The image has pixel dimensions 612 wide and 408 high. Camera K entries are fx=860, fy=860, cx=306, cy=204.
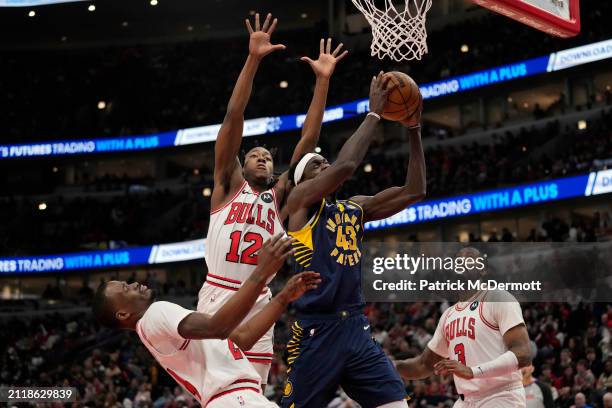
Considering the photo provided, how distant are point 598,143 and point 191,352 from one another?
73.2 feet

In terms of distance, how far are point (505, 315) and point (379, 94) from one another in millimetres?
2047

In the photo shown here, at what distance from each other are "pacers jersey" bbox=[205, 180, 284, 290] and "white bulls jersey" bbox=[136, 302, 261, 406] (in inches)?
48.7

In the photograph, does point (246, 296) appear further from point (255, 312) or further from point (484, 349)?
point (484, 349)

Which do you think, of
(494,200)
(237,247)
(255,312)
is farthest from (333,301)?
(494,200)

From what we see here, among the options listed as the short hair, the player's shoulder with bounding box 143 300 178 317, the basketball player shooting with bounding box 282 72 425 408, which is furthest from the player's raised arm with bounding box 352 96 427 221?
the short hair

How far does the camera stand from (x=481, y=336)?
21.7 feet

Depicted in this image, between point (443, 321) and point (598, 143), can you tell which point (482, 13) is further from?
point (443, 321)

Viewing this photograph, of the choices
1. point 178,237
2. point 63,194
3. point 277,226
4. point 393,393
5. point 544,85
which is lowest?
→ point 393,393

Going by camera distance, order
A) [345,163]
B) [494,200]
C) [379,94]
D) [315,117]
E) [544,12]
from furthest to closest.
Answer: [494,200] → [544,12] → [315,117] → [379,94] → [345,163]

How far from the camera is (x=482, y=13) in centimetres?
3388

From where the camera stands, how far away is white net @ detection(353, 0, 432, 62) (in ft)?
25.6

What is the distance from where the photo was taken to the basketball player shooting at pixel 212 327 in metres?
4.18

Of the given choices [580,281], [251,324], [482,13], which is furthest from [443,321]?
[482,13]

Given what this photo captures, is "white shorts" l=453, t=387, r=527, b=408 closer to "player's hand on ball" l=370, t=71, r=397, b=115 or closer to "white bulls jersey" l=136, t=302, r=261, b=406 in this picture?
"player's hand on ball" l=370, t=71, r=397, b=115
